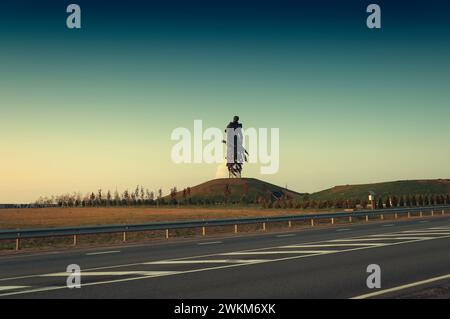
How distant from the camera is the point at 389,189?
15388 centimetres

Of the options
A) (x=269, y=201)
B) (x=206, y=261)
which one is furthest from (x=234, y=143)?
(x=206, y=261)

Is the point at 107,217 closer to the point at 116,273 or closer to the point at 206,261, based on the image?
the point at 206,261

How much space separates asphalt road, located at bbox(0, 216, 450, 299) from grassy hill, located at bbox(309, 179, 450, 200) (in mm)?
129684

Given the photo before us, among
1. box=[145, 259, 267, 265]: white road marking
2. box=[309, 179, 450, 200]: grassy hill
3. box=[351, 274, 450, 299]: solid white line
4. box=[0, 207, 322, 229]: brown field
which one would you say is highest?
box=[309, 179, 450, 200]: grassy hill

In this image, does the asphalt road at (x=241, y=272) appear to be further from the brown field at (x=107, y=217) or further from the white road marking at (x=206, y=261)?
the brown field at (x=107, y=217)

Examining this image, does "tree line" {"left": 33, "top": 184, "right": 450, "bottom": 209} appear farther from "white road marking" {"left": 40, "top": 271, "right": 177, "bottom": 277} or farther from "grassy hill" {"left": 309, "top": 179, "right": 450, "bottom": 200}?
"white road marking" {"left": 40, "top": 271, "right": 177, "bottom": 277}

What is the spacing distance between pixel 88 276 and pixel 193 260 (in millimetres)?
3462

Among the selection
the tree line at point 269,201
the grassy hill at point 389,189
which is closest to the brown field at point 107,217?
the tree line at point 269,201

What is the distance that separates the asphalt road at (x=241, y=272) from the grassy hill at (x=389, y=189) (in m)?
130

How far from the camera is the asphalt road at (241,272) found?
9.11m

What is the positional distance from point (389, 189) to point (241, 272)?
150133mm

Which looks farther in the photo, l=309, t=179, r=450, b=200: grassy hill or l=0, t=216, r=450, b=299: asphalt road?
l=309, t=179, r=450, b=200: grassy hill

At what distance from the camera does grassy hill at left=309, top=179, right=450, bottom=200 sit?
14500cm

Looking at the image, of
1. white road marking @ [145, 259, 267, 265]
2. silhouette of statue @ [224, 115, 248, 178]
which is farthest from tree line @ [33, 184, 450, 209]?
white road marking @ [145, 259, 267, 265]
